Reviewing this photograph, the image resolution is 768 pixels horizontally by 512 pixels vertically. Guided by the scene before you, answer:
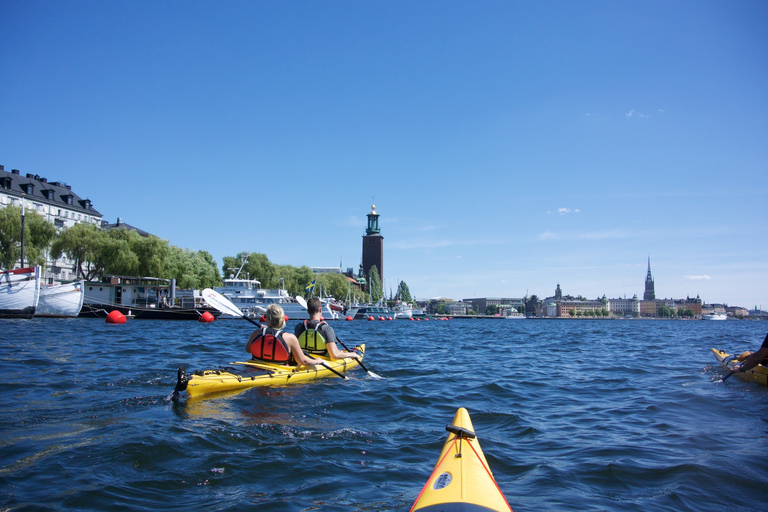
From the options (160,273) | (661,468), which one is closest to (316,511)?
(661,468)

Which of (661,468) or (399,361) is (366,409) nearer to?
(661,468)

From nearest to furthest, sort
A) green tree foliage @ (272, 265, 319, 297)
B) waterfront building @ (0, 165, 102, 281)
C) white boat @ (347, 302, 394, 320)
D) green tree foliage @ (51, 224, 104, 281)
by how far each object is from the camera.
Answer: green tree foliage @ (51, 224, 104, 281), waterfront building @ (0, 165, 102, 281), green tree foliage @ (272, 265, 319, 297), white boat @ (347, 302, 394, 320)

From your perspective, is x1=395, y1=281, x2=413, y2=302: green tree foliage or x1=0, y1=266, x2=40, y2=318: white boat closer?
x1=0, y1=266, x2=40, y2=318: white boat

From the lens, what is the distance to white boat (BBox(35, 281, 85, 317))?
36.7 m

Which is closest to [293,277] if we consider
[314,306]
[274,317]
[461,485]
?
[314,306]

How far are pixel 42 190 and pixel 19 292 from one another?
44108mm

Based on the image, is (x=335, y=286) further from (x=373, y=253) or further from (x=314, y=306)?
(x=314, y=306)

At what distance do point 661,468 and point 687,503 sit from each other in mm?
846

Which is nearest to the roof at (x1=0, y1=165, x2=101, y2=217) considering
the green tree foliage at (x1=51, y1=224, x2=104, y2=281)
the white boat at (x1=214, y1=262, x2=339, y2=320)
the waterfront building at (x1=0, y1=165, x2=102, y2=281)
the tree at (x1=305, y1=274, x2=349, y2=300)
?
the waterfront building at (x1=0, y1=165, x2=102, y2=281)

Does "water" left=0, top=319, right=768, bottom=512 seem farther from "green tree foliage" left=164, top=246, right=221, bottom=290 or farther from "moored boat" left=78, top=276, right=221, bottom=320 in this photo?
"green tree foliage" left=164, top=246, right=221, bottom=290

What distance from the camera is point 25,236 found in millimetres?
41938

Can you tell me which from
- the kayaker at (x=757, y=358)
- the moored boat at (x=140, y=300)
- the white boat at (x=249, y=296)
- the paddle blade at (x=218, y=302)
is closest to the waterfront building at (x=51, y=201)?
the moored boat at (x=140, y=300)

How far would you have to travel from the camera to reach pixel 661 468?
5.09m

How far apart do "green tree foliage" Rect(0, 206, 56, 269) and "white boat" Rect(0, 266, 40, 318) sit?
1330cm
